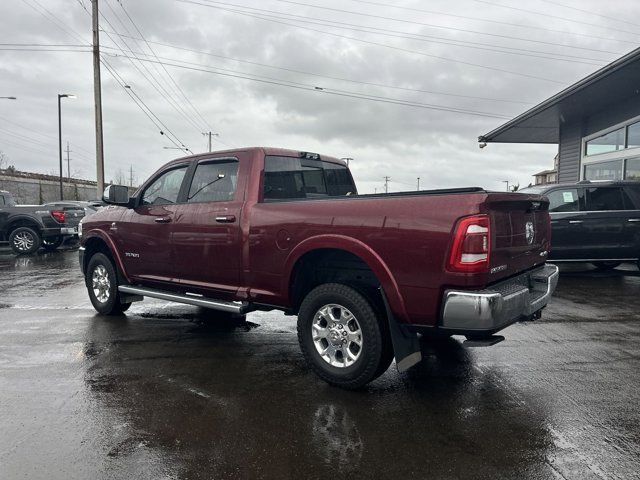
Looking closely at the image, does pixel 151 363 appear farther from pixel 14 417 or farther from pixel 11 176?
pixel 11 176

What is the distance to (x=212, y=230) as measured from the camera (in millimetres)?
4781

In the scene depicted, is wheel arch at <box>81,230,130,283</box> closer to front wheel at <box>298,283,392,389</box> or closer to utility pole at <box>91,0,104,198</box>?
front wheel at <box>298,283,392,389</box>

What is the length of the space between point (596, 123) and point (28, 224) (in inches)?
703

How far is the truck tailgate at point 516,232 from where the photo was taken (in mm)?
3420

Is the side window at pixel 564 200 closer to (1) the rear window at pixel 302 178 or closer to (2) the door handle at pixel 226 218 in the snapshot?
(1) the rear window at pixel 302 178

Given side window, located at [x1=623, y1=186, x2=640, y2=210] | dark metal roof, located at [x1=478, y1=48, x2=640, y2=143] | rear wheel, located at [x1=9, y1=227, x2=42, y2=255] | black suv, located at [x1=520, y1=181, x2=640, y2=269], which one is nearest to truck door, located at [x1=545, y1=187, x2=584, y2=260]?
black suv, located at [x1=520, y1=181, x2=640, y2=269]

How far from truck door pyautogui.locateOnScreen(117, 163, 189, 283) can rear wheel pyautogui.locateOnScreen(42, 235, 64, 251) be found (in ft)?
33.1

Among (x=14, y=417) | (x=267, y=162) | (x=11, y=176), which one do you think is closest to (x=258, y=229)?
(x=267, y=162)

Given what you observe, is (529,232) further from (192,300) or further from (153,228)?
(153,228)

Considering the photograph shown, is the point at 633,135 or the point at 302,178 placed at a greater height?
the point at 633,135

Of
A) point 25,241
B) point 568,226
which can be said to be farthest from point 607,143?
point 25,241

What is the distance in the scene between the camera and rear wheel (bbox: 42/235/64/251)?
14.7 m

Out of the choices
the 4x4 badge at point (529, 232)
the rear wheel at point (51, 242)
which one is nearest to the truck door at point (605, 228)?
the 4x4 badge at point (529, 232)

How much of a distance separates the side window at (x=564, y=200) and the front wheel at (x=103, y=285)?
778cm
